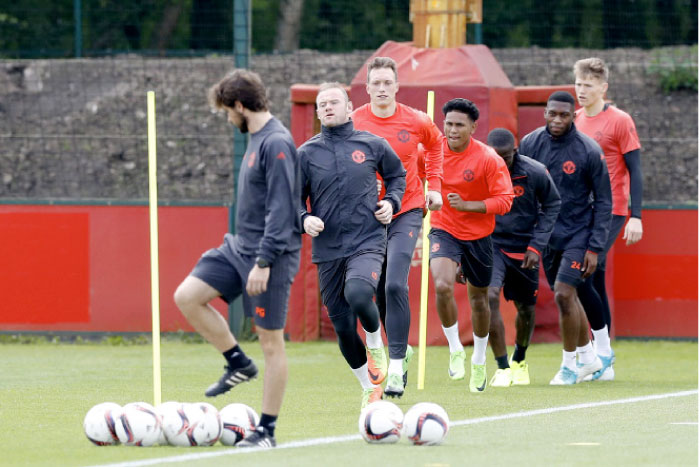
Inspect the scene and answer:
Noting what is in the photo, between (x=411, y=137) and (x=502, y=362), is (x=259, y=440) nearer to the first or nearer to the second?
(x=411, y=137)

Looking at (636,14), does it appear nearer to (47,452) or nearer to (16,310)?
(16,310)

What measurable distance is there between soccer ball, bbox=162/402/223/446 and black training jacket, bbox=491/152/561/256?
4.22 meters

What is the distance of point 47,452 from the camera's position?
7.16m

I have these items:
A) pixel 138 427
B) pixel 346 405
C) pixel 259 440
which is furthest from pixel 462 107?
pixel 138 427

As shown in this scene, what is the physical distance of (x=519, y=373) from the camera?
1109 cm

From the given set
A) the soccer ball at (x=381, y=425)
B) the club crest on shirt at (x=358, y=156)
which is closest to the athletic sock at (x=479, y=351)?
the club crest on shirt at (x=358, y=156)

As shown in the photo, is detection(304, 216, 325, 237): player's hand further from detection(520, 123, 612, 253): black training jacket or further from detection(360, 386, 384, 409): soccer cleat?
detection(520, 123, 612, 253): black training jacket

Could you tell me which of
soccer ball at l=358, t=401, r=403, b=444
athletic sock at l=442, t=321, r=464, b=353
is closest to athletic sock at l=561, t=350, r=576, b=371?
athletic sock at l=442, t=321, r=464, b=353

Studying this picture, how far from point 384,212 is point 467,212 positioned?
6.03 feet

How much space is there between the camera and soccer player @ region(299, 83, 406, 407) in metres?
8.70

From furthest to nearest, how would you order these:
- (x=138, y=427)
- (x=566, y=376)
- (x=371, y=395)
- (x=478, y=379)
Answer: (x=566, y=376) → (x=478, y=379) → (x=371, y=395) → (x=138, y=427)

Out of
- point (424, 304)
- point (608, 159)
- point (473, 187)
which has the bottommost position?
point (424, 304)

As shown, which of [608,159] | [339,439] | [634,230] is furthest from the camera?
[608,159]

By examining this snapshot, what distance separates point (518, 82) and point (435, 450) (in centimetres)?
1479
